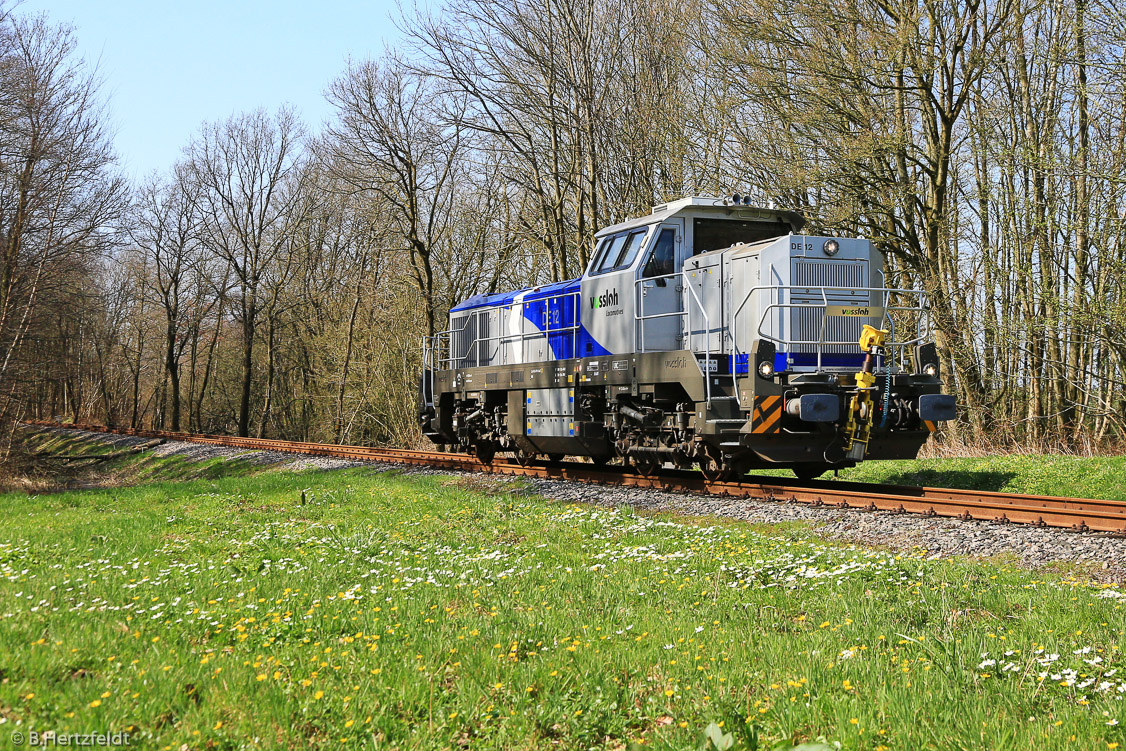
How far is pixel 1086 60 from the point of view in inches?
588

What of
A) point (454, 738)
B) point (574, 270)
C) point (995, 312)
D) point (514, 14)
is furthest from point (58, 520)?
point (574, 270)

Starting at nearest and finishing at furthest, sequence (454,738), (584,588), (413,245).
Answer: (454,738)
(584,588)
(413,245)

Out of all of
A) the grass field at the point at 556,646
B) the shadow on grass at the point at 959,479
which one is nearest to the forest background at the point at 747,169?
the shadow on grass at the point at 959,479

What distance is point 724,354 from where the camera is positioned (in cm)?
1098

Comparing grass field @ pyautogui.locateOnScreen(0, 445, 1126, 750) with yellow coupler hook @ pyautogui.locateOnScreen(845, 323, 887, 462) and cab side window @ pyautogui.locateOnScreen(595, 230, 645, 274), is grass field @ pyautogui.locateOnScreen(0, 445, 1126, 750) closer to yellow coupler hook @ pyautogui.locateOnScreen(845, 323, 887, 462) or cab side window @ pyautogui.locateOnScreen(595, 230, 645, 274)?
yellow coupler hook @ pyautogui.locateOnScreen(845, 323, 887, 462)

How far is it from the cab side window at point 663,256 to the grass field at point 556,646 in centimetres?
460

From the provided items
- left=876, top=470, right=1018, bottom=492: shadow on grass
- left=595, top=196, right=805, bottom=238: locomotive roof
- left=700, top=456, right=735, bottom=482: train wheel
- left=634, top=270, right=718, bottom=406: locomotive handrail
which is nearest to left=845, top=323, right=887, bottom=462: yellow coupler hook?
left=634, top=270, right=718, bottom=406: locomotive handrail

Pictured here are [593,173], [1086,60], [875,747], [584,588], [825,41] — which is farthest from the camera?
[593,173]

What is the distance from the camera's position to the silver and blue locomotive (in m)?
10.3

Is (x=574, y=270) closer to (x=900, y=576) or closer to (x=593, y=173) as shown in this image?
(x=593, y=173)

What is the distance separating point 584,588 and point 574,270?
23823 mm

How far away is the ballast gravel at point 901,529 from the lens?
283 inches

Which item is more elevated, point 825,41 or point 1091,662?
point 825,41

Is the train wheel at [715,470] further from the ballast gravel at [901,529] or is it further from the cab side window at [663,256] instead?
the cab side window at [663,256]
